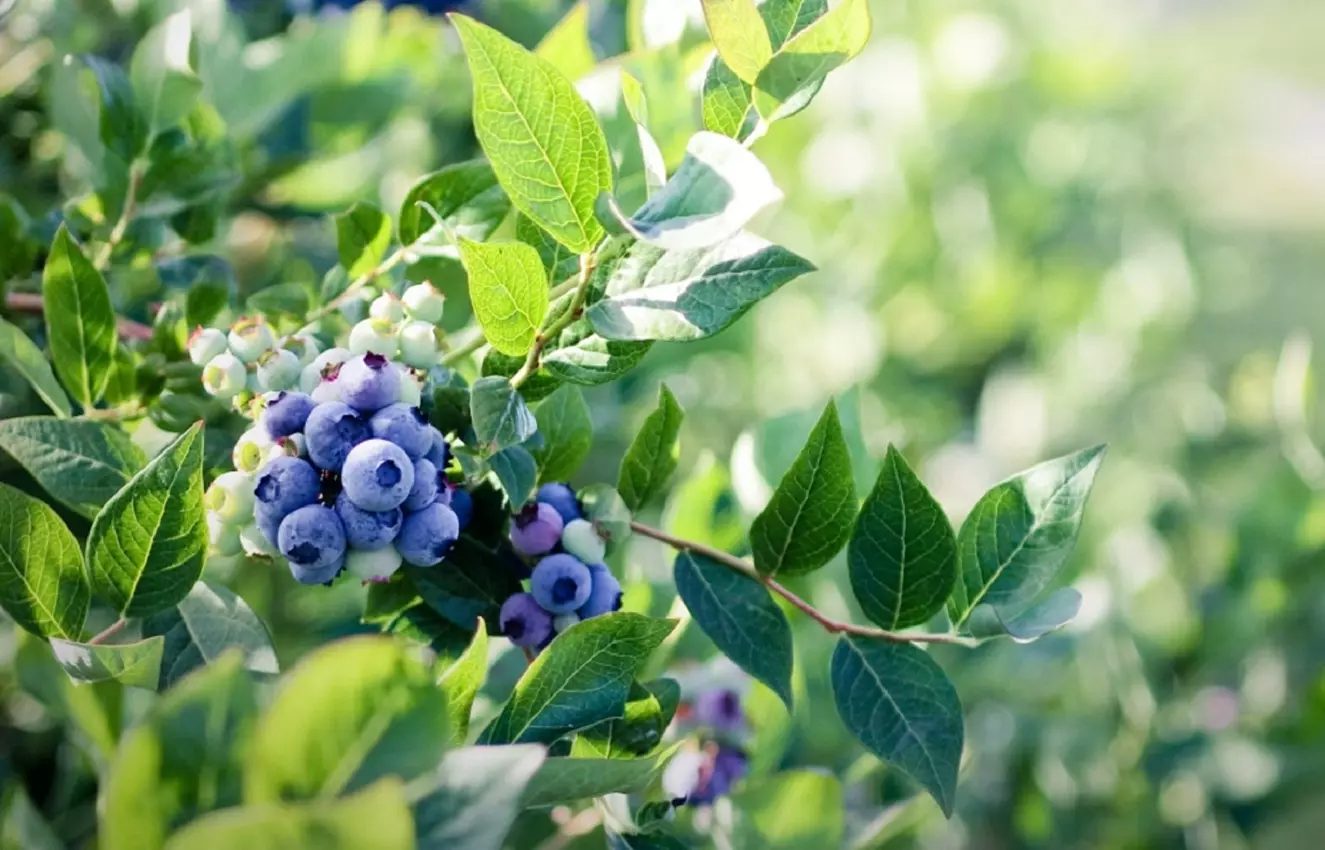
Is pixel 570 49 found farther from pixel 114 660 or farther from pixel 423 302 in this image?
pixel 114 660

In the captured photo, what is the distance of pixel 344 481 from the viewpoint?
54 cm

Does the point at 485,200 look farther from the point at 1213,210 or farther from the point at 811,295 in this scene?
the point at 1213,210

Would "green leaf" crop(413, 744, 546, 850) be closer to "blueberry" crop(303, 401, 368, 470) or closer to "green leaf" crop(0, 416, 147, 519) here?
"blueberry" crop(303, 401, 368, 470)

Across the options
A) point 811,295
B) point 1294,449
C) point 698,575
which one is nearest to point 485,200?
point 698,575

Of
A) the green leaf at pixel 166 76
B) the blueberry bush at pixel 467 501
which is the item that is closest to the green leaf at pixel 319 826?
the blueberry bush at pixel 467 501

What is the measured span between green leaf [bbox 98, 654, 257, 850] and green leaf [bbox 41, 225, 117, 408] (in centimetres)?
35

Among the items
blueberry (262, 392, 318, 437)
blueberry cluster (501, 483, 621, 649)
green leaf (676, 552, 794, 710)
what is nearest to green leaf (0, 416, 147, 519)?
blueberry (262, 392, 318, 437)

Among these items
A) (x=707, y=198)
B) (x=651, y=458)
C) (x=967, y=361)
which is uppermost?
(x=707, y=198)

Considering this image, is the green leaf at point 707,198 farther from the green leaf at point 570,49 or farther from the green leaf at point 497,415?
the green leaf at point 570,49

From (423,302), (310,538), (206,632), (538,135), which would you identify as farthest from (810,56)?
(206,632)

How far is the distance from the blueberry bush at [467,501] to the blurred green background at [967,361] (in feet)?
0.21

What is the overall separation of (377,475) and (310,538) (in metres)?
0.05

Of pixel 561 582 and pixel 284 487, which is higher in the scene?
pixel 284 487

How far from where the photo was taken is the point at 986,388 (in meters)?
2.27
